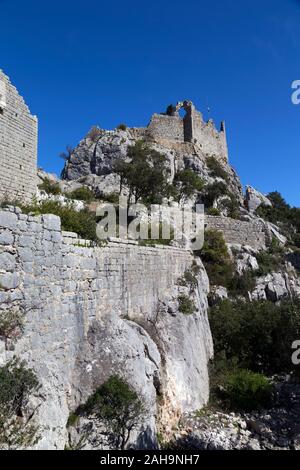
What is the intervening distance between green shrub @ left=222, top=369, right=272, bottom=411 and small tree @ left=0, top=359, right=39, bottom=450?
8.77m

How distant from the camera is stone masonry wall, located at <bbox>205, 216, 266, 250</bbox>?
27891mm

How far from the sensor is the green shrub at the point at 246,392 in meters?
12.0

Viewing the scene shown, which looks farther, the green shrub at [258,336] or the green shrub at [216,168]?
the green shrub at [216,168]

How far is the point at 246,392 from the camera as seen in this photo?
12.3 metres

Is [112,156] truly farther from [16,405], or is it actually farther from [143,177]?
[16,405]

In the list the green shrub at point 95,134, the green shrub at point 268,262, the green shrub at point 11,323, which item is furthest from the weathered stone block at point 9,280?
the green shrub at point 95,134

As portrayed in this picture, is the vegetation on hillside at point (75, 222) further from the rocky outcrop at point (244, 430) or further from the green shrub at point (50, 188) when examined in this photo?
the green shrub at point (50, 188)

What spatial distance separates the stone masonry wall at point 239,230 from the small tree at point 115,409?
21.5 metres

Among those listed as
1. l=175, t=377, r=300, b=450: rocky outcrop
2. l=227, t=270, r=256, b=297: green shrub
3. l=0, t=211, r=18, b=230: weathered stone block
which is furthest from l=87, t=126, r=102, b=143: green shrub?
l=0, t=211, r=18, b=230: weathered stone block

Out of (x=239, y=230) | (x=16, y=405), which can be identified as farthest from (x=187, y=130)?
(x=16, y=405)

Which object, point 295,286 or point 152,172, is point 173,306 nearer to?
point 152,172

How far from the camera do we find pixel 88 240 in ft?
26.4

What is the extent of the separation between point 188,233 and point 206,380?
1444 cm
